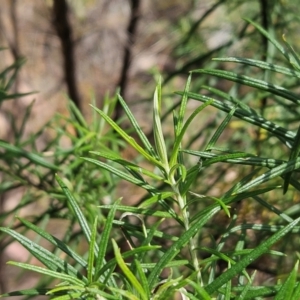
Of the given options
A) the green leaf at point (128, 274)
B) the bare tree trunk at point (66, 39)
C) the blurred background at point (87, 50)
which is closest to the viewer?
the green leaf at point (128, 274)

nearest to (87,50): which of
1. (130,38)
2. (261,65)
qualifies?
(130,38)

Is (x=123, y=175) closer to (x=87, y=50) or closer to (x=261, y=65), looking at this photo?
(x=261, y=65)

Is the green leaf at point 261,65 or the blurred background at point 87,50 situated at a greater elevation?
the green leaf at point 261,65

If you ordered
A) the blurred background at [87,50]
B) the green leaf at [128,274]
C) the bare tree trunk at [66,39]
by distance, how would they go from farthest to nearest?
1. the blurred background at [87,50]
2. the bare tree trunk at [66,39]
3. the green leaf at [128,274]

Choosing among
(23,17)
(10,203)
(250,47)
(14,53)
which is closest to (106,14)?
(23,17)

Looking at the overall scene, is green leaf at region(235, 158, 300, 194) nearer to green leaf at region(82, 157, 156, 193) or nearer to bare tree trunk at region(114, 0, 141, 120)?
green leaf at region(82, 157, 156, 193)

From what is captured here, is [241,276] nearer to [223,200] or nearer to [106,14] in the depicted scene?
[223,200]

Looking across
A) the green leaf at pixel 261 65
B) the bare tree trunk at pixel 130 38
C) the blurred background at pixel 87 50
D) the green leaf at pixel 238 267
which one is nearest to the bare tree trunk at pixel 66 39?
the blurred background at pixel 87 50

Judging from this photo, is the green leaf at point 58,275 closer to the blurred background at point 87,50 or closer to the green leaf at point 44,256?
the green leaf at point 44,256
